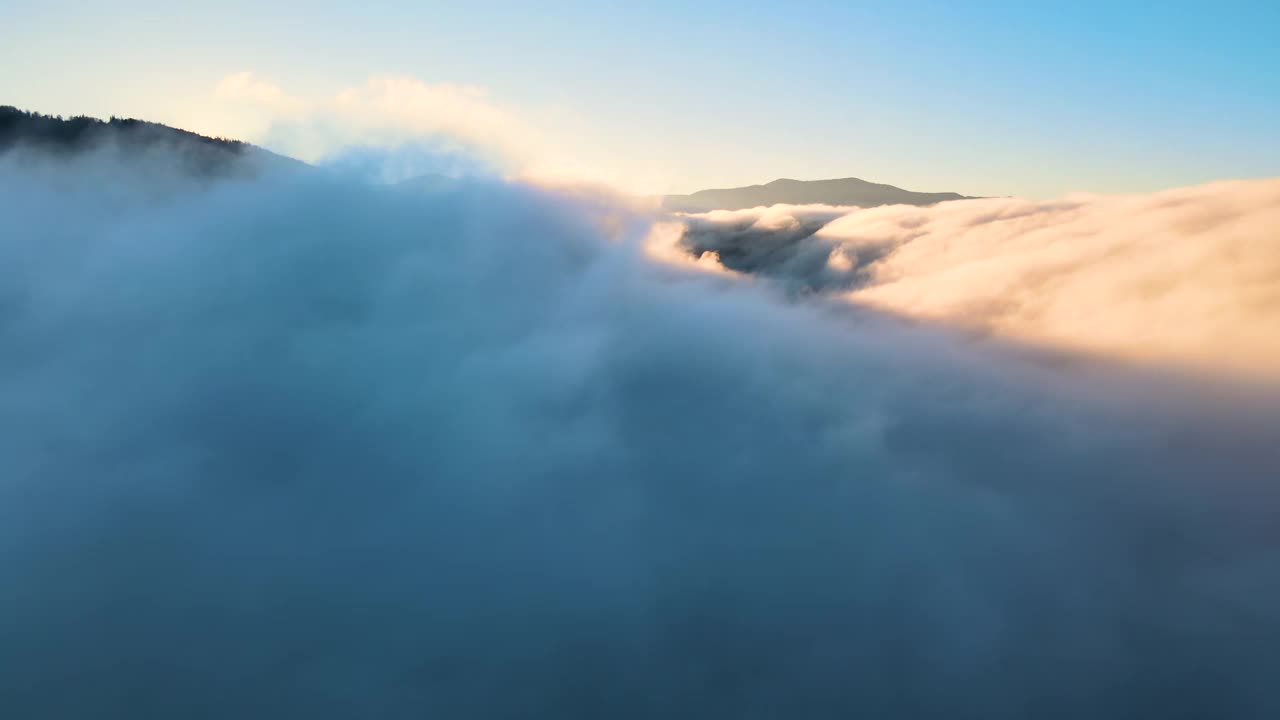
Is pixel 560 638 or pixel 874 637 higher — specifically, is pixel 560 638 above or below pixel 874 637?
below

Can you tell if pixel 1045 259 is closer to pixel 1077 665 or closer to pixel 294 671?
pixel 1077 665

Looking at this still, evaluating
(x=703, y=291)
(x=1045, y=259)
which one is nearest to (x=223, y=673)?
(x=703, y=291)

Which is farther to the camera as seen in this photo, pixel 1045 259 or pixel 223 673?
pixel 1045 259

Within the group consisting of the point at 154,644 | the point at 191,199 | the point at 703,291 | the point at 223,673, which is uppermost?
the point at 191,199

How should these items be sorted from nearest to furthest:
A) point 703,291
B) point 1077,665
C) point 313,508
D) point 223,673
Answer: point 1077,665, point 223,673, point 313,508, point 703,291

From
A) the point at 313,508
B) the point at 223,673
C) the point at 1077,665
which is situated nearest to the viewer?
the point at 1077,665

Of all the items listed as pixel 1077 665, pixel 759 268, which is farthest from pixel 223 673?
pixel 759 268
